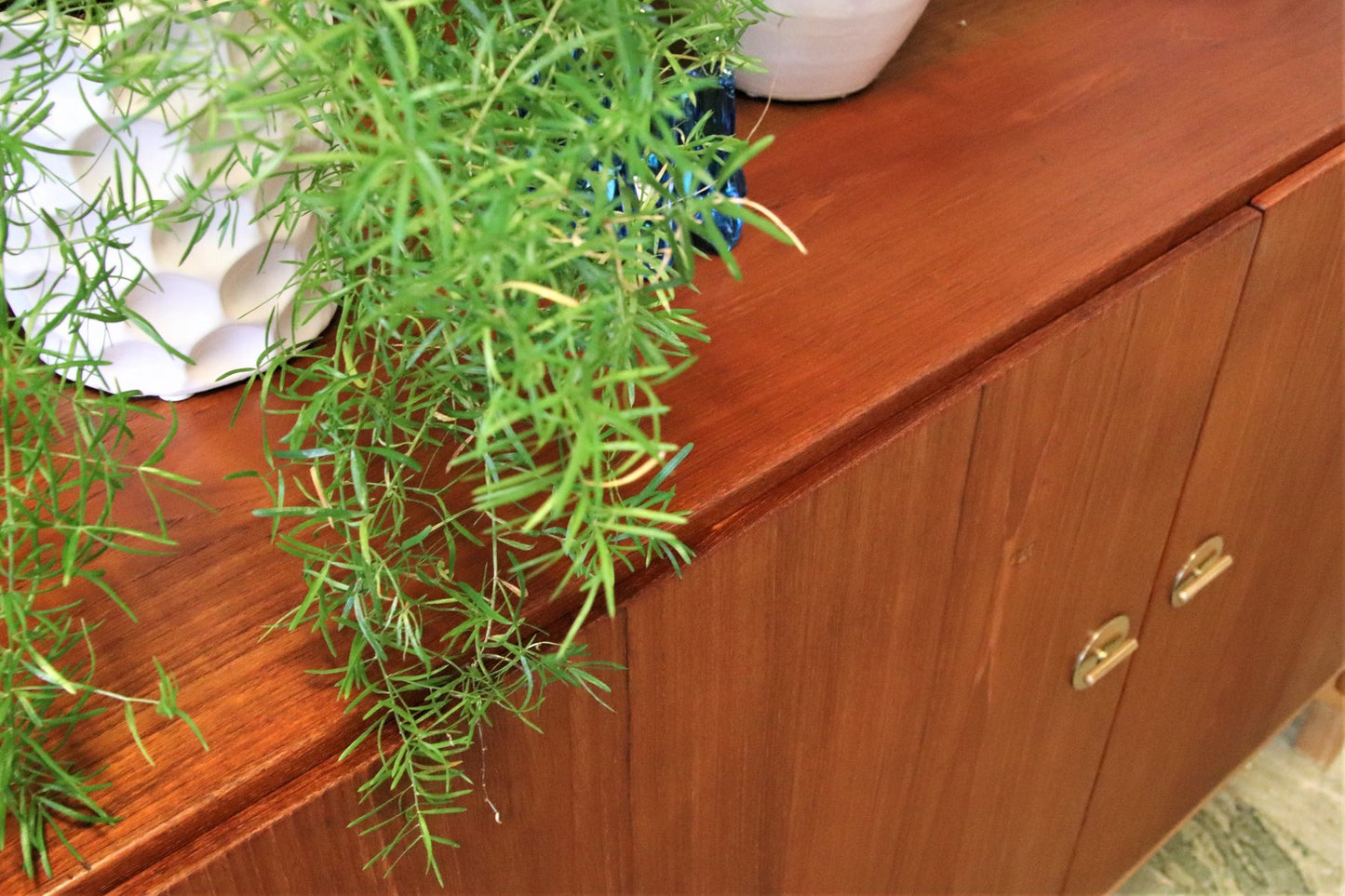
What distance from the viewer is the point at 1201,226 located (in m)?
0.68

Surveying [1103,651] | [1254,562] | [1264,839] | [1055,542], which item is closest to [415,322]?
[1055,542]

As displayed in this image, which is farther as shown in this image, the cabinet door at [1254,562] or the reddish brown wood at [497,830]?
the cabinet door at [1254,562]

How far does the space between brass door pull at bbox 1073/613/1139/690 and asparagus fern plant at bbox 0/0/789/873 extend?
45 cm

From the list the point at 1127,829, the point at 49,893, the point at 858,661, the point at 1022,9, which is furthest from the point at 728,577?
the point at 1127,829

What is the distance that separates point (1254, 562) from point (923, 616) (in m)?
0.43

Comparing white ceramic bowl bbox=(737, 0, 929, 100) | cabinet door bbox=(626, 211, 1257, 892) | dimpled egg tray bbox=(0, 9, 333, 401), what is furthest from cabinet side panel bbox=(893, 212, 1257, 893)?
dimpled egg tray bbox=(0, 9, 333, 401)

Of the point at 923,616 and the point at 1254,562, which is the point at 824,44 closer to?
the point at 923,616

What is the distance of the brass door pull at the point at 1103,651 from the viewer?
2.79 feet

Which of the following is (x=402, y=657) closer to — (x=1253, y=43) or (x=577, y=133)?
(x=577, y=133)

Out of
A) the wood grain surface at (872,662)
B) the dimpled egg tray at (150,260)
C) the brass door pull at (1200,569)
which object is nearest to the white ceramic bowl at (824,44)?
the wood grain surface at (872,662)

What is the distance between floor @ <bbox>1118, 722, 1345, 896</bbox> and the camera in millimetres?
1336

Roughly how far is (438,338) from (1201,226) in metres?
0.46

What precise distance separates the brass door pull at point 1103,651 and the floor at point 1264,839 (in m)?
0.58

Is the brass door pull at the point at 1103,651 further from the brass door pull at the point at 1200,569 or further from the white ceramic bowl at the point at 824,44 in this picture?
the white ceramic bowl at the point at 824,44
